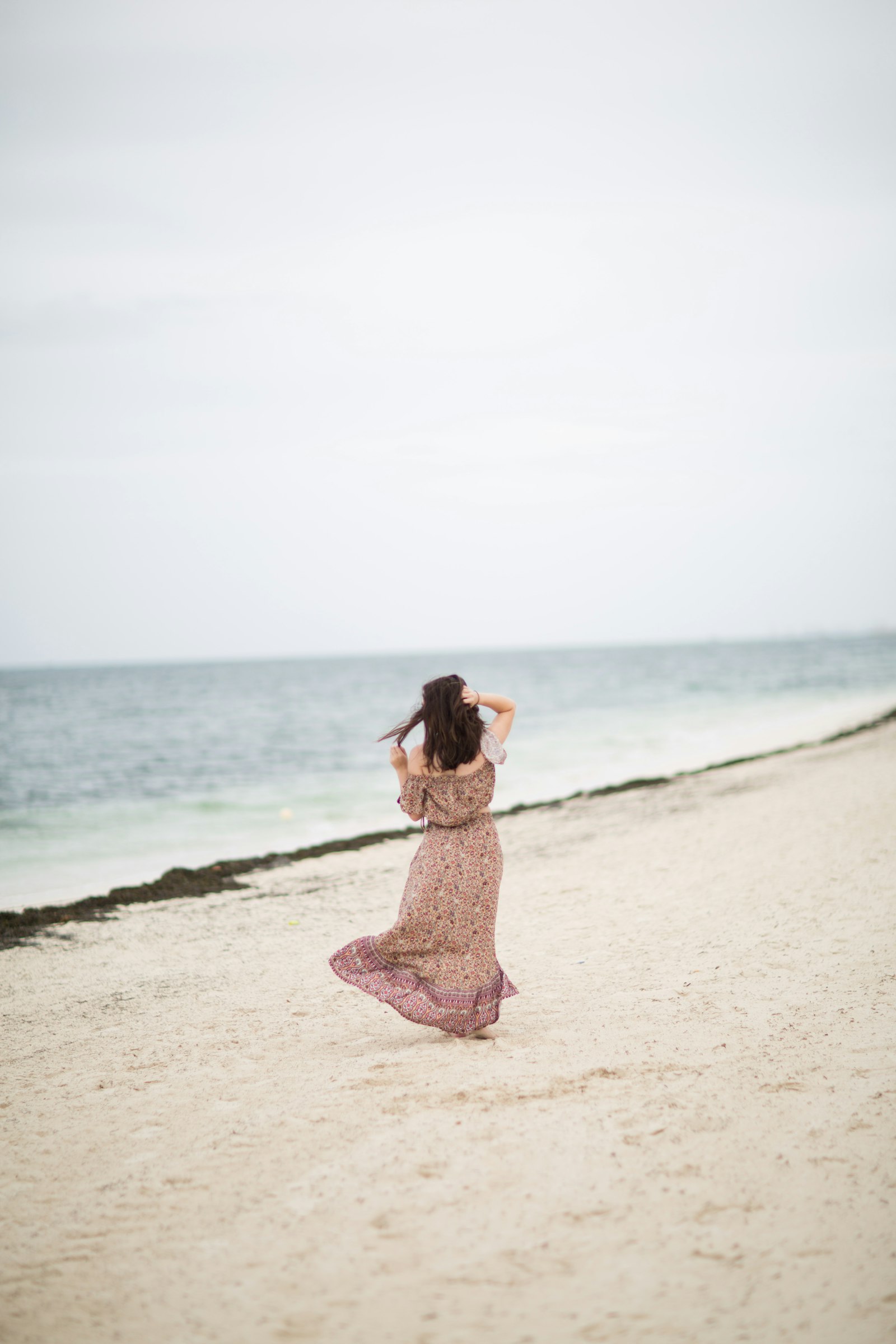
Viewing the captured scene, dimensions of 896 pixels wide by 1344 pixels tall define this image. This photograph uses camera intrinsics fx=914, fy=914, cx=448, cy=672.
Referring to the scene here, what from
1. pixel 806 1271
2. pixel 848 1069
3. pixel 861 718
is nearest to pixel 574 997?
pixel 848 1069

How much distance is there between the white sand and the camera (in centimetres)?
275

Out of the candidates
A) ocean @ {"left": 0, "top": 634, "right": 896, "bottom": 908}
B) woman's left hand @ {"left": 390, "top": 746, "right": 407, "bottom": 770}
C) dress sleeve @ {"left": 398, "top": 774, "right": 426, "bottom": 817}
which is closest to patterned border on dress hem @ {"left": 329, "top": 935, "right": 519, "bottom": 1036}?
dress sleeve @ {"left": 398, "top": 774, "right": 426, "bottom": 817}

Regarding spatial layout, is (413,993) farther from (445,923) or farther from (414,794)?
(414,794)

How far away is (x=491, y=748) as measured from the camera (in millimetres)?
4582

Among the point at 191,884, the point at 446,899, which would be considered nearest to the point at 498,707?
the point at 446,899

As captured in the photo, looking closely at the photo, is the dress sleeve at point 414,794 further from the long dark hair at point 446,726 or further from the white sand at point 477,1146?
the white sand at point 477,1146

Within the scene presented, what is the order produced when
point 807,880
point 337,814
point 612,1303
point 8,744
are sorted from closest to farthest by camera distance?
point 612,1303 < point 807,880 < point 337,814 < point 8,744

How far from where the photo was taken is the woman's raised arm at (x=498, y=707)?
4453 mm

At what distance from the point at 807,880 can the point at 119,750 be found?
23457 mm

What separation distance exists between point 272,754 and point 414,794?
22.0m

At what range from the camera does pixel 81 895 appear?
33.8 ft

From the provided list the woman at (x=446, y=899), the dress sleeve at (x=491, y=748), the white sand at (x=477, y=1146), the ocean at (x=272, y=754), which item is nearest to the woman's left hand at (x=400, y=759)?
the woman at (x=446, y=899)

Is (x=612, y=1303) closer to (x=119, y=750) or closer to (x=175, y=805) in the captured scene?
(x=175, y=805)

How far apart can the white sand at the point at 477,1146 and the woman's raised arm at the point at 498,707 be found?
5.23 feet
